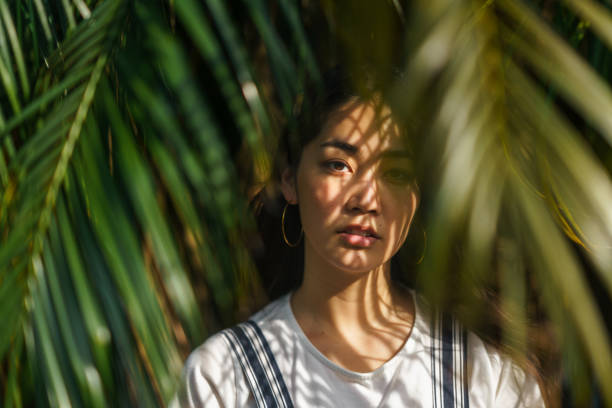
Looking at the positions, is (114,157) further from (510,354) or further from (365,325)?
(510,354)

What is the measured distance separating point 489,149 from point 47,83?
52cm

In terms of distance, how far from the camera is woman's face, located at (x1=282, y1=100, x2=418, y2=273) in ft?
2.29

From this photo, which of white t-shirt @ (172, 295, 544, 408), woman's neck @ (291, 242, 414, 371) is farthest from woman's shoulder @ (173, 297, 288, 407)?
woman's neck @ (291, 242, 414, 371)

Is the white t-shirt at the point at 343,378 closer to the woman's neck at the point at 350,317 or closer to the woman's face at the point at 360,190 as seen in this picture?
the woman's neck at the point at 350,317

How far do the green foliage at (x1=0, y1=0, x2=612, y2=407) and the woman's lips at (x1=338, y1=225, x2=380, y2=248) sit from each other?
4.6 inches

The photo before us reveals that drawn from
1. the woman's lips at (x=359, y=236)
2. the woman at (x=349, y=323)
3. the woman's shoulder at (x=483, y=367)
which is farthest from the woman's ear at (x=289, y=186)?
the woman's shoulder at (x=483, y=367)

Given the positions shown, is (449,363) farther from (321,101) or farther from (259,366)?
(321,101)

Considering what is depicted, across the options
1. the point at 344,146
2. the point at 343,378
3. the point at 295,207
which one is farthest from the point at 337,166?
the point at 343,378

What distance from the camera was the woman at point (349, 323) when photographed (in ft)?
2.31

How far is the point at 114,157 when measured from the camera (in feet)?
1.94

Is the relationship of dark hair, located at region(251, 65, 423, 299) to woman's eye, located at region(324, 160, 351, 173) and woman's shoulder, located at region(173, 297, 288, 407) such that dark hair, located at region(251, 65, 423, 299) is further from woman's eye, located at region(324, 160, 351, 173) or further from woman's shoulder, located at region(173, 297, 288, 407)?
woman's shoulder, located at region(173, 297, 288, 407)

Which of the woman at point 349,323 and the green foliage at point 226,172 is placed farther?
the woman at point 349,323

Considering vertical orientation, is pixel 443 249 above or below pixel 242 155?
below

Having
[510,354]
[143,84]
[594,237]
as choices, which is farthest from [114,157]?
[510,354]
